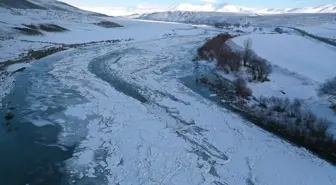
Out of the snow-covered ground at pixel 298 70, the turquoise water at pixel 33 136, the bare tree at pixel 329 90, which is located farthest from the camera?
the snow-covered ground at pixel 298 70

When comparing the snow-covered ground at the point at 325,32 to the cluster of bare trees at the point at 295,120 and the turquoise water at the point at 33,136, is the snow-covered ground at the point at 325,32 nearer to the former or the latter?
the cluster of bare trees at the point at 295,120

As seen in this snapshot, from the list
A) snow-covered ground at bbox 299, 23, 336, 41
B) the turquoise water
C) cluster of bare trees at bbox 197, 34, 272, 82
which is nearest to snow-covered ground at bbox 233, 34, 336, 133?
cluster of bare trees at bbox 197, 34, 272, 82

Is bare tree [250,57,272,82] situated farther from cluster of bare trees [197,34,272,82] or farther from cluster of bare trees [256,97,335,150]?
cluster of bare trees [256,97,335,150]

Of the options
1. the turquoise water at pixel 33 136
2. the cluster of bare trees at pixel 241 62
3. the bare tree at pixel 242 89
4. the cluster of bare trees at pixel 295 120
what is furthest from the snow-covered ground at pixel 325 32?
the turquoise water at pixel 33 136

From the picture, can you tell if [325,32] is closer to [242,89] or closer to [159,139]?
[242,89]

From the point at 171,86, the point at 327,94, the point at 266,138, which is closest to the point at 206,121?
the point at 266,138

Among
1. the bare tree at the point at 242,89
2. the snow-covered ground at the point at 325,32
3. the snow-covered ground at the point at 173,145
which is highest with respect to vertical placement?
the snow-covered ground at the point at 173,145

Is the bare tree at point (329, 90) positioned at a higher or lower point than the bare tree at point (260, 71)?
higher

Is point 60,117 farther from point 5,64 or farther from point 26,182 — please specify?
point 5,64
